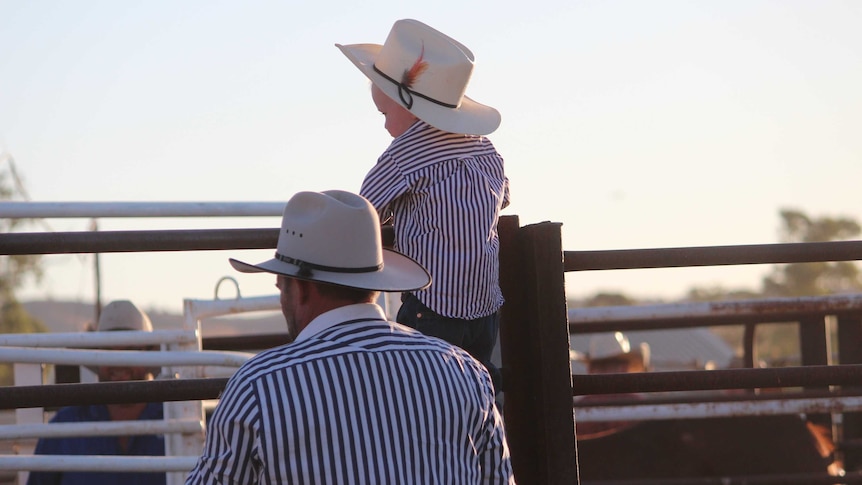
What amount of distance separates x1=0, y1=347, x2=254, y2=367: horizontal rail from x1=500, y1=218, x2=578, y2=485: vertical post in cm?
111

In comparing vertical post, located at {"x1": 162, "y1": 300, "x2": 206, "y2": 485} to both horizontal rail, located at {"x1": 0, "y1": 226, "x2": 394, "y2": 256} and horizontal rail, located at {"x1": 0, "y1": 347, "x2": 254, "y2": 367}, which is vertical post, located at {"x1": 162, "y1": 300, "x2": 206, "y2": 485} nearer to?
horizontal rail, located at {"x1": 0, "y1": 347, "x2": 254, "y2": 367}

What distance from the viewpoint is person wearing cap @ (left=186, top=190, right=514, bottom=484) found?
7.27ft

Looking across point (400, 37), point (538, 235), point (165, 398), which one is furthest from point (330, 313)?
point (400, 37)

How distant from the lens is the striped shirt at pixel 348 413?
2.21m

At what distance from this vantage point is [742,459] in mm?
6348

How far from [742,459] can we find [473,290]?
3.51m

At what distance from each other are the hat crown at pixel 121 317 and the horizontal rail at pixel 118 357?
136 cm

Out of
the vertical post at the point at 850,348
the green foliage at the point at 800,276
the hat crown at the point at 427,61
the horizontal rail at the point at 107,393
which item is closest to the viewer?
the horizontal rail at the point at 107,393

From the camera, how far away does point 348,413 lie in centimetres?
226

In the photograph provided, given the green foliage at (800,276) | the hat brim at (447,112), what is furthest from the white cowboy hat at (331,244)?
the green foliage at (800,276)

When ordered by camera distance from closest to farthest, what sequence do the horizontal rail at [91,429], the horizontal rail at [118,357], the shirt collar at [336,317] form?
the shirt collar at [336,317] < the horizontal rail at [118,357] < the horizontal rail at [91,429]

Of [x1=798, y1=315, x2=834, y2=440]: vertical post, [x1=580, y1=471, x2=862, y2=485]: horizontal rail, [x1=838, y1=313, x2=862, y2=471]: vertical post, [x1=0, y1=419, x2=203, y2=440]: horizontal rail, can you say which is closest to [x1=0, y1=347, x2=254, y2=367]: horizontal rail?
[x1=0, y1=419, x2=203, y2=440]: horizontal rail

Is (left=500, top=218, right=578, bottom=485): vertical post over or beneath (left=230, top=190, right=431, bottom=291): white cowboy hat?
beneath

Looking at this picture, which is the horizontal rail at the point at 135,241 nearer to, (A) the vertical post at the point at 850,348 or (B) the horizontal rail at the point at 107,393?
(B) the horizontal rail at the point at 107,393
